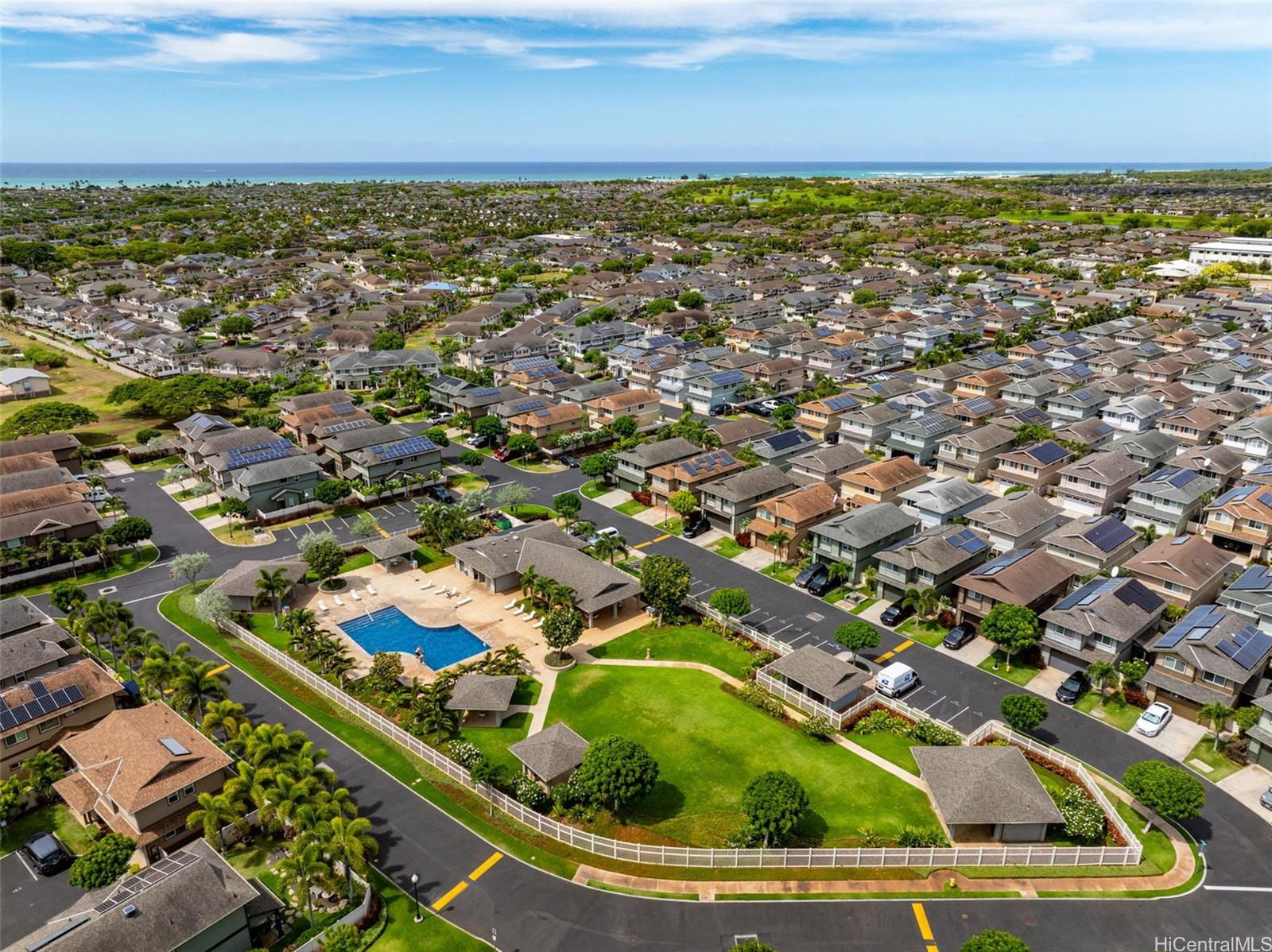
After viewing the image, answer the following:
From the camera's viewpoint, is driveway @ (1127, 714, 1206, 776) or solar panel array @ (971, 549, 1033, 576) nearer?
driveway @ (1127, 714, 1206, 776)

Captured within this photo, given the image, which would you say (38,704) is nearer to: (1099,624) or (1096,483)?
(1099,624)

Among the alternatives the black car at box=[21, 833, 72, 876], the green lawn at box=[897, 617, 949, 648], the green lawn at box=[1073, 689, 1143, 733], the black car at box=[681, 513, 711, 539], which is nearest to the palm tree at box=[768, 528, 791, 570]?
the black car at box=[681, 513, 711, 539]

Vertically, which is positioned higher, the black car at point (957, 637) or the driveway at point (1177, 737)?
the black car at point (957, 637)

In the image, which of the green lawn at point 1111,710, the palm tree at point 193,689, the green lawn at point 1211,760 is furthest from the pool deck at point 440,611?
the green lawn at point 1211,760

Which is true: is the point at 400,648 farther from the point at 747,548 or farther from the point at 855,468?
the point at 855,468

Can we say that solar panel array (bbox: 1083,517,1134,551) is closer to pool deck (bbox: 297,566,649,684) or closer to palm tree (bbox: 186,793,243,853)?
pool deck (bbox: 297,566,649,684)

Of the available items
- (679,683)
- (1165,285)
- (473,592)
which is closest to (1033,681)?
(679,683)

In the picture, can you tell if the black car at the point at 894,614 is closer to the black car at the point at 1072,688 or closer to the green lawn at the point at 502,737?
the black car at the point at 1072,688
